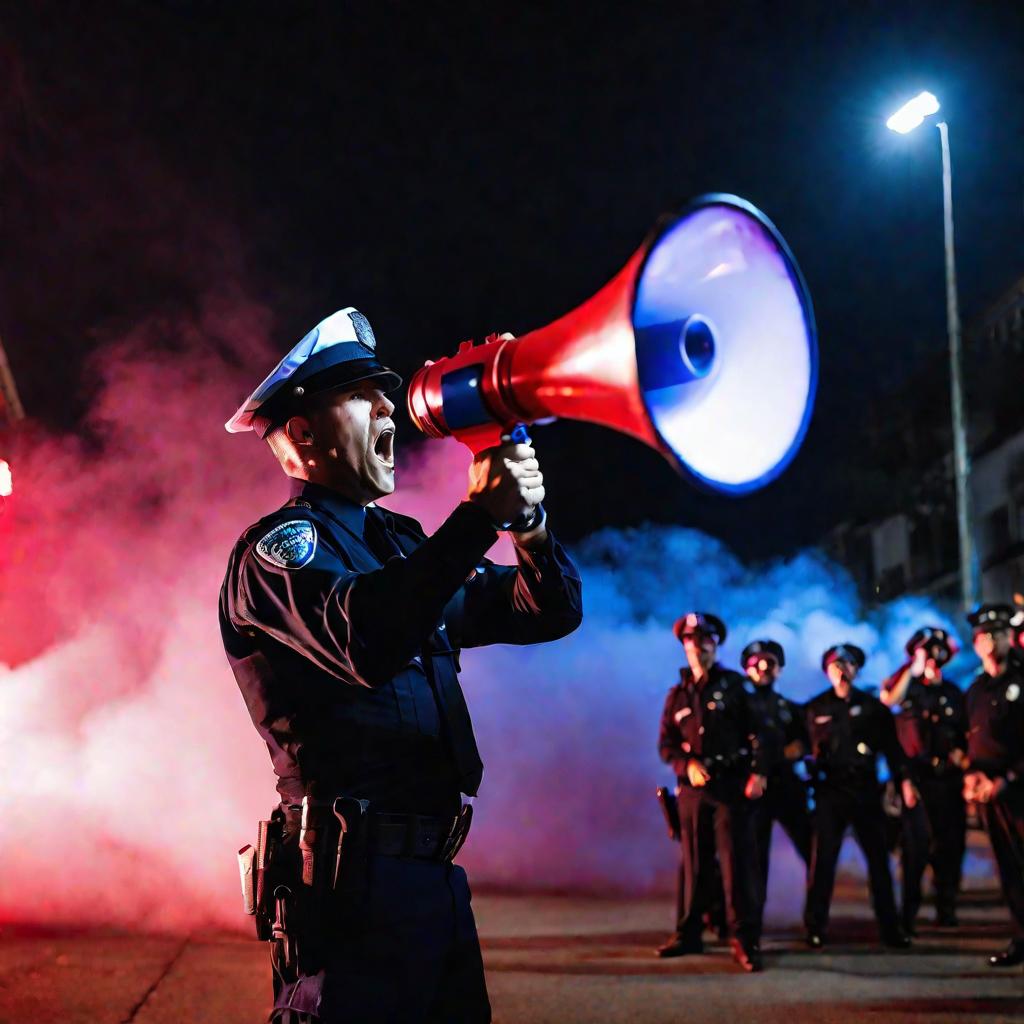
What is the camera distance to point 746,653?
7.80 m

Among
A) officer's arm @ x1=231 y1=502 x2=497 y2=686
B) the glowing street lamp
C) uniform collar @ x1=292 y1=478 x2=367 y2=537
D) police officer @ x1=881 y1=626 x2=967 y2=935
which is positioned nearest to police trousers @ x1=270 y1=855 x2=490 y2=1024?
officer's arm @ x1=231 y1=502 x2=497 y2=686

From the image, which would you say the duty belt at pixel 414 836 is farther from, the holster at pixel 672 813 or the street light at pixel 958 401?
the street light at pixel 958 401

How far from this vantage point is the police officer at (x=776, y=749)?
729cm

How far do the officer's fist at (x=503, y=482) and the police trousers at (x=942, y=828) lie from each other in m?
6.73

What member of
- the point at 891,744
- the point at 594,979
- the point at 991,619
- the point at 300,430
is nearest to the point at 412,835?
the point at 300,430

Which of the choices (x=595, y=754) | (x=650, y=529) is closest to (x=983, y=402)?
(x=650, y=529)

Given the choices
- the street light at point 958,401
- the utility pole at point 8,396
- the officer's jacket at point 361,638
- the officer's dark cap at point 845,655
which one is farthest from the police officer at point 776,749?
the street light at point 958,401

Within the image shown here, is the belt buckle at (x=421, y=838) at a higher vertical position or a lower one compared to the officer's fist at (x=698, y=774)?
lower

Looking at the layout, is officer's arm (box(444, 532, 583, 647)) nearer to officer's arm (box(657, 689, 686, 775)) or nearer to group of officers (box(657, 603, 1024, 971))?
group of officers (box(657, 603, 1024, 971))

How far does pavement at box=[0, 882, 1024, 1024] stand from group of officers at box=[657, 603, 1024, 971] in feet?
0.90

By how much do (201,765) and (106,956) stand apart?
1911 mm

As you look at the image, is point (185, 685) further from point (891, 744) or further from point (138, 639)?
point (891, 744)

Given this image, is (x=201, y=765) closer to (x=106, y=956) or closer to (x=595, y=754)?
(x=106, y=956)

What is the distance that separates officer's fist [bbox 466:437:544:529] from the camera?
2.03 meters
